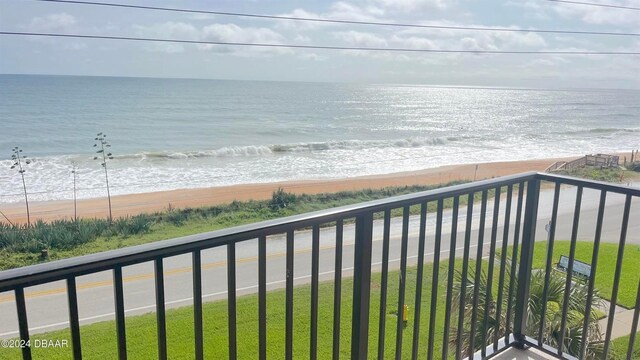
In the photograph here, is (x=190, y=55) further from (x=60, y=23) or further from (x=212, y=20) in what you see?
(x=60, y=23)

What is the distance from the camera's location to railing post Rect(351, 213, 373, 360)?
61.3 inches

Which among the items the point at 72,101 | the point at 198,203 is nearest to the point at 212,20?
the point at 72,101

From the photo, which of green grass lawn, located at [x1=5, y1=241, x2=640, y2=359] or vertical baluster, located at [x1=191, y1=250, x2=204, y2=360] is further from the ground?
vertical baluster, located at [x1=191, y1=250, x2=204, y2=360]

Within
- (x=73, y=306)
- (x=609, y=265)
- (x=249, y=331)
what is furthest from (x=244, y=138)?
(x=73, y=306)

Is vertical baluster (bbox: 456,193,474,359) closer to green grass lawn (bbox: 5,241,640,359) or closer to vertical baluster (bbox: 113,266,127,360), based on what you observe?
vertical baluster (bbox: 113,266,127,360)

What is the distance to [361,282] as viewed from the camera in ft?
5.26

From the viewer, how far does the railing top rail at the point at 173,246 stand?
923 mm

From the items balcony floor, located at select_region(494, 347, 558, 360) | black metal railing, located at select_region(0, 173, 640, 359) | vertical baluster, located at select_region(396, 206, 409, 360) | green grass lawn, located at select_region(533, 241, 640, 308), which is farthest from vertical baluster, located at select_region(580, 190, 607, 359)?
green grass lawn, located at select_region(533, 241, 640, 308)

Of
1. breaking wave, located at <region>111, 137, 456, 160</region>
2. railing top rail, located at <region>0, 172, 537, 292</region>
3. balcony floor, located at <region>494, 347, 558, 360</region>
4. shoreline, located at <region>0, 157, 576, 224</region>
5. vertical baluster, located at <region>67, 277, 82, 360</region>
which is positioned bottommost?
shoreline, located at <region>0, 157, 576, 224</region>

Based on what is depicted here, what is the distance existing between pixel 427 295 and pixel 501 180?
18.0 feet

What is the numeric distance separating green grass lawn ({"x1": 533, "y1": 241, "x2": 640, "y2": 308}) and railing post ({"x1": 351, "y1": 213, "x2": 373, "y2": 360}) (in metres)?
5.52

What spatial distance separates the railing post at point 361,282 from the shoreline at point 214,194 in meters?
13.7

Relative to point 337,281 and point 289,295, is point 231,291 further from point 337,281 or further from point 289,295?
point 337,281

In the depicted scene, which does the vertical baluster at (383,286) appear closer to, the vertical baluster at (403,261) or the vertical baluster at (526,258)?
the vertical baluster at (403,261)
